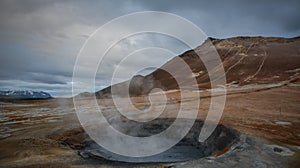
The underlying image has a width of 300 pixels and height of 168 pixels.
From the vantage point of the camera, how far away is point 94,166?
907 centimetres

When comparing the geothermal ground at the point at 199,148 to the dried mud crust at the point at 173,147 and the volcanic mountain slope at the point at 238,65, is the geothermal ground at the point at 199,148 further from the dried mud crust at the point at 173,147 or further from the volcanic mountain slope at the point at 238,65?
the volcanic mountain slope at the point at 238,65

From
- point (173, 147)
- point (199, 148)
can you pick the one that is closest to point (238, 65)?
point (199, 148)

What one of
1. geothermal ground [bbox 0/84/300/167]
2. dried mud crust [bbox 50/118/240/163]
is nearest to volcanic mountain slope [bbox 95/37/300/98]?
geothermal ground [bbox 0/84/300/167]

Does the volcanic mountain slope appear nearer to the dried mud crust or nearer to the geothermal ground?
the geothermal ground

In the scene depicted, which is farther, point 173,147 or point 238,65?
point 238,65

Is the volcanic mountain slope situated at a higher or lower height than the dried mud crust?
higher

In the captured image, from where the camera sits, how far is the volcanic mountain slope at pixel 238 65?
4634cm

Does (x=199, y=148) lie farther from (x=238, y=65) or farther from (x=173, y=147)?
(x=238, y=65)

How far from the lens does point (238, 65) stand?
55344 millimetres

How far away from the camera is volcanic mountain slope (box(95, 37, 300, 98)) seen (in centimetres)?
4634

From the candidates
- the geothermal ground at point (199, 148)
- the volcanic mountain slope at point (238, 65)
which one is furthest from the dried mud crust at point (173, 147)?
the volcanic mountain slope at point (238, 65)

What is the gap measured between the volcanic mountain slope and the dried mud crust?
1190 inches

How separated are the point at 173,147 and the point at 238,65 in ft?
148

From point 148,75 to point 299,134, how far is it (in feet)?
221
